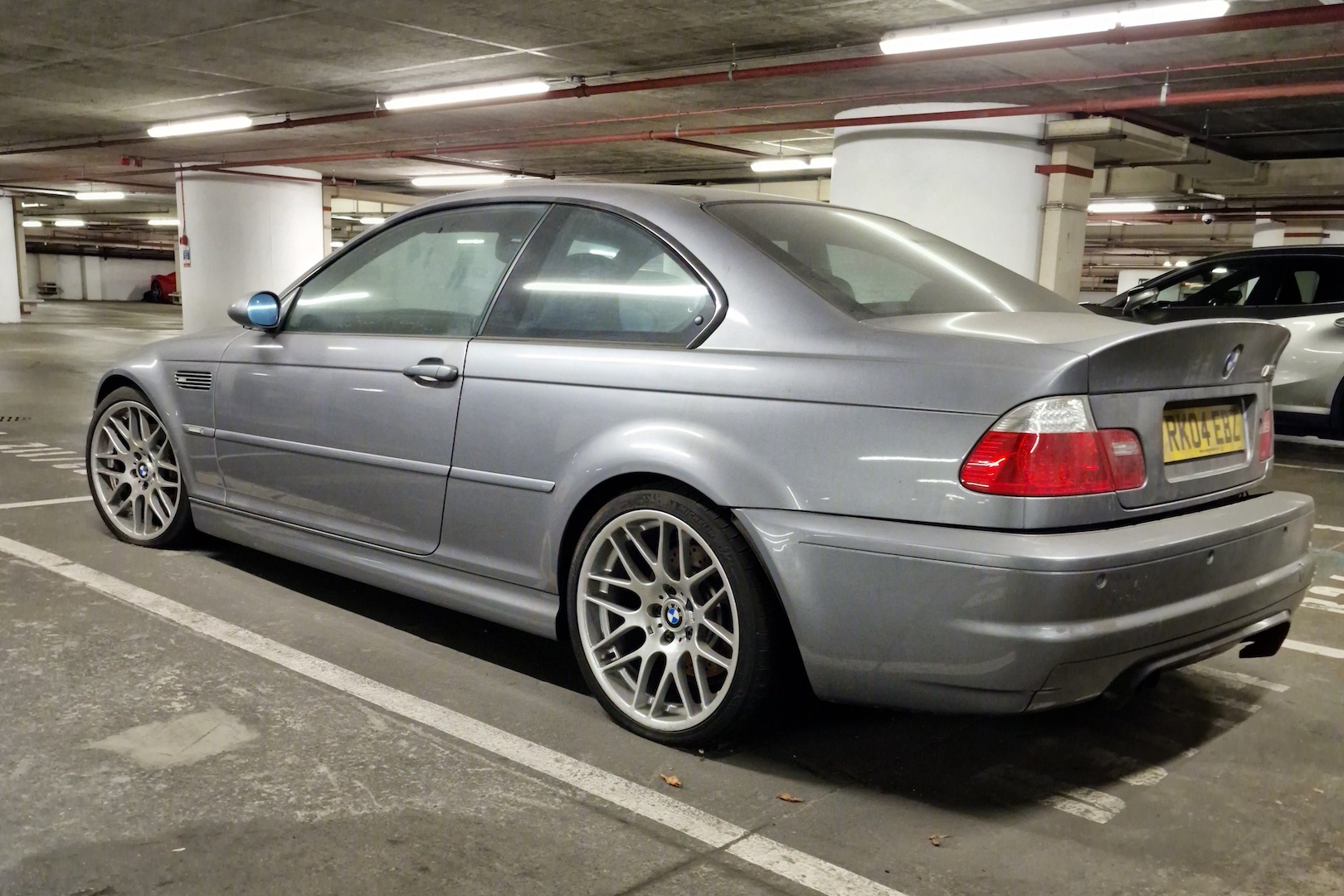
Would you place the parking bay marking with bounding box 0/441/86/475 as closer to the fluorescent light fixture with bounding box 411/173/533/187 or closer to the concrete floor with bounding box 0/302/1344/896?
the concrete floor with bounding box 0/302/1344/896

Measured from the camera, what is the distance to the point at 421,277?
133 inches

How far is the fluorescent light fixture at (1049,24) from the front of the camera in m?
7.13

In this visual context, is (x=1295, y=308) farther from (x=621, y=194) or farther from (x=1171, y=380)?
(x=621, y=194)

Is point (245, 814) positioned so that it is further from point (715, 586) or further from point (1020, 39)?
point (1020, 39)

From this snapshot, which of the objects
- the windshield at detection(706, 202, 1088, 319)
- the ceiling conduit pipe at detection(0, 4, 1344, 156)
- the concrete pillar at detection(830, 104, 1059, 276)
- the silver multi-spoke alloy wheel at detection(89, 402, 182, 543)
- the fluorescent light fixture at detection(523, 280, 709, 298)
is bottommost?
the silver multi-spoke alloy wheel at detection(89, 402, 182, 543)

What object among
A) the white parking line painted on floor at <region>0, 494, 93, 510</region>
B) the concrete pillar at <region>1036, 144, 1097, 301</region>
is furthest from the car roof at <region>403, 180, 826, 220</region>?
the concrete pillar at <region>1036, 144, 1097, 301</region>

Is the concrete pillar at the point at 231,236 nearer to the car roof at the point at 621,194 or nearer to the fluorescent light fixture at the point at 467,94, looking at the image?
the fluorescent light fixture at the point at 467,94

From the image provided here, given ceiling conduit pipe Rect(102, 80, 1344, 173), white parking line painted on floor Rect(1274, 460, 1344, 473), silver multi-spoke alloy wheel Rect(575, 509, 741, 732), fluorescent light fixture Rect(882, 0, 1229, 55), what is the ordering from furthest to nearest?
1. ceiling conduit pipe Rect(102, 80, 1344, 173)
2. white parking line painted on floor Rect(1274, 460, 1344, 473)
3. fluorescent light fixture Rect(882, 0, 1229, 55)
4. silver multi-spoke alloy wheel Rect(575, 509, 741, 732)

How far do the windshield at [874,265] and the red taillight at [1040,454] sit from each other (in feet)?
1.69

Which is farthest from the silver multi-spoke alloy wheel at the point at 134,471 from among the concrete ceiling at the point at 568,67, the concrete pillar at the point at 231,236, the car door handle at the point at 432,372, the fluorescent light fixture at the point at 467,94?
the concrete pillar at the point at 231,236

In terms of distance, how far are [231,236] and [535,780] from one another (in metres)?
20.3

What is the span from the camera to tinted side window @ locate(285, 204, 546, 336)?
10.4 ft

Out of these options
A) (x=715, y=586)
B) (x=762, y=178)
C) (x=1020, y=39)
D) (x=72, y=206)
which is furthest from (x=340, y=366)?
(x=72, y=206)

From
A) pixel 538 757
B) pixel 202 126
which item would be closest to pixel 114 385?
pixel 538 757
